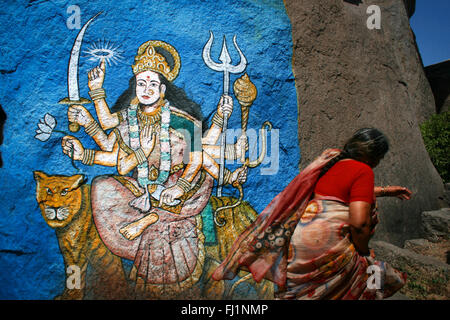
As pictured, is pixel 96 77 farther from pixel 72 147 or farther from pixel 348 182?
pixel 348 182

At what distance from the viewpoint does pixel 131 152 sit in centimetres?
258

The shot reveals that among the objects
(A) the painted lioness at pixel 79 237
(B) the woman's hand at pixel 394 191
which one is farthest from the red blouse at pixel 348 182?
(A) the painted lioness at pixel 79 237

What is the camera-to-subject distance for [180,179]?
2.63m

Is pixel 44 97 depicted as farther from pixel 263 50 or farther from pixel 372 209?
pixel 372 209

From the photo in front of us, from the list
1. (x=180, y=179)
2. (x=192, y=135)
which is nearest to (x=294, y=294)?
(x=180, y=179)

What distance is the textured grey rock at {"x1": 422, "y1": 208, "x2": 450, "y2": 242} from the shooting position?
3.42m

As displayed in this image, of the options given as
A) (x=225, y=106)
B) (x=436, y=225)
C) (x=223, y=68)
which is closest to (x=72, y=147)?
(x=225, y=106)

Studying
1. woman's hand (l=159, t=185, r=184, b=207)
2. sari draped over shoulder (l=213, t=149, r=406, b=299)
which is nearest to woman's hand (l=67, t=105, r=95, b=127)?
woman's hand (l=159, t=185, r=184, b=207)

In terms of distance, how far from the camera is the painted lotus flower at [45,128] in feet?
8.25

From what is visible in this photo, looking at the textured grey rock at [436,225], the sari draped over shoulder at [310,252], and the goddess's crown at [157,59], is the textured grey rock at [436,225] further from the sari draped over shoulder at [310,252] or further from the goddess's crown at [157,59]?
the goddess's crown at [157,59]

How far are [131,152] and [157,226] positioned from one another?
0.72 metres

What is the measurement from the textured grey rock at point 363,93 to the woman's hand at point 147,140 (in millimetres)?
1527

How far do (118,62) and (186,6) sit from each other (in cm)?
88

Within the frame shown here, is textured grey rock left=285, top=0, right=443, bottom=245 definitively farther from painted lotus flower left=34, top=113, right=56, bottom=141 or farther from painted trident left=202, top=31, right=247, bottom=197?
painted lotus flower left=34, top=113, right=56, bottom=141
